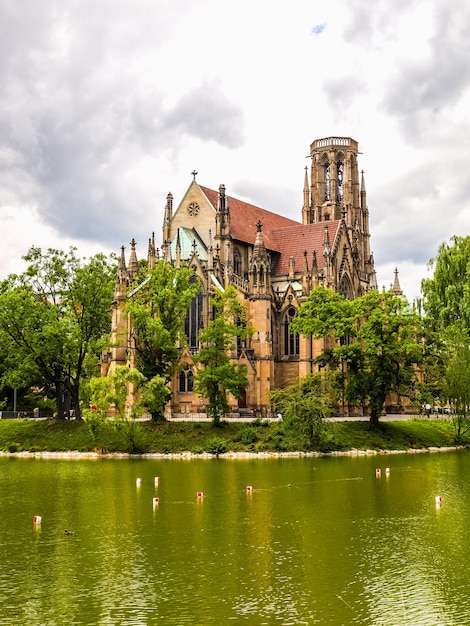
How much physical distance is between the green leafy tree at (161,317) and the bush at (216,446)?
24.7ft

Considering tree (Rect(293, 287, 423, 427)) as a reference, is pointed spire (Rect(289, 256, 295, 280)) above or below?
above

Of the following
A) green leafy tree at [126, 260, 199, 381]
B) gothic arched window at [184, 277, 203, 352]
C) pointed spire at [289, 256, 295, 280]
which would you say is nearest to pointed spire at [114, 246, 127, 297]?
gothic arched window at [184, 277, 203, 352]

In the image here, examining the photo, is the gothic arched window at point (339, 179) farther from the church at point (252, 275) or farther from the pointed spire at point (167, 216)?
the pointed spire at point (167, 216)

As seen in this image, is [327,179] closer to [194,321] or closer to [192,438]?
[194,321]

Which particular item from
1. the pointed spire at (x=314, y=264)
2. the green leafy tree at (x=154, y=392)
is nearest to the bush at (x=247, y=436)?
the green leafy tree at (x=154, y=392)

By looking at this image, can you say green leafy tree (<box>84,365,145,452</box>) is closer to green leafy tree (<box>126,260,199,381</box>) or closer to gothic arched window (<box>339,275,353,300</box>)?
green leafy tree (<box>126,260,199,381</box>)

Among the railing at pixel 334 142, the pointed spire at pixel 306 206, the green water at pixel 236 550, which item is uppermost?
the railing at pixel 334 142

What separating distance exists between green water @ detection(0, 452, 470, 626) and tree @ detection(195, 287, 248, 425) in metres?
18.2

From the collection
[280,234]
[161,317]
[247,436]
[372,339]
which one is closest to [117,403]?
[161,317]

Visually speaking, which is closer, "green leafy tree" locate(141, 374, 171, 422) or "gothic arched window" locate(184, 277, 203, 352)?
"green leafy tree" locate(141, 374, 171, 422)

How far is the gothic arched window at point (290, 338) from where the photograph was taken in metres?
72.4

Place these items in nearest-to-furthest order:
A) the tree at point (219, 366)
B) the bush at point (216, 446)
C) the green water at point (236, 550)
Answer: the green water at point (236, 550)
the bush at point (216, 446)
the tree at point (219, 366)

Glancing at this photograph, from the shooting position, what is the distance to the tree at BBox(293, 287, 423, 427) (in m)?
58.6

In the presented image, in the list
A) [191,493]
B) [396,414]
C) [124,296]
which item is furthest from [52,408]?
[191,493]
